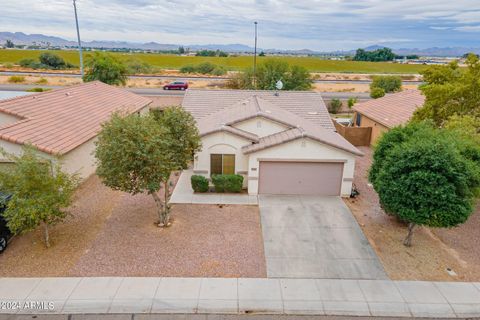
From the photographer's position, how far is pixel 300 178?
56.7 ft

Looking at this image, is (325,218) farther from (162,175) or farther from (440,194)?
(162,175)

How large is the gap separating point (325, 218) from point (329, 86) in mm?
51882

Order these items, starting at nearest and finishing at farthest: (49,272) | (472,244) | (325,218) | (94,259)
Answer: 1. (49,272)
2. (94,259)
3. (472,244)
4. (325,218)

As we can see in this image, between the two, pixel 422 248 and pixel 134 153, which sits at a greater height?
pixel 134 153

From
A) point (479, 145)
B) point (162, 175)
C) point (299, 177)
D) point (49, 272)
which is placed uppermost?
point (479, 145)

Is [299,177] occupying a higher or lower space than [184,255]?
higher

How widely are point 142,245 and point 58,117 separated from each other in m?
11.1

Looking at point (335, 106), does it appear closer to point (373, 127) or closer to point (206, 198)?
point (373, 127)

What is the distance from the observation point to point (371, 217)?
50.7 feet

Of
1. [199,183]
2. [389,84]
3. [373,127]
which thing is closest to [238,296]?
[199,183]

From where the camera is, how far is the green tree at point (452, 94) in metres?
15.8

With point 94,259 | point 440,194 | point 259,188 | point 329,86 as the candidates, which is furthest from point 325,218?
point 329,86

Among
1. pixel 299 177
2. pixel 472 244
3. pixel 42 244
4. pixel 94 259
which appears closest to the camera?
pixel 94 259

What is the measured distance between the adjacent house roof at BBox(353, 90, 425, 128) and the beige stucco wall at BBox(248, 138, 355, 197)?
840cm
